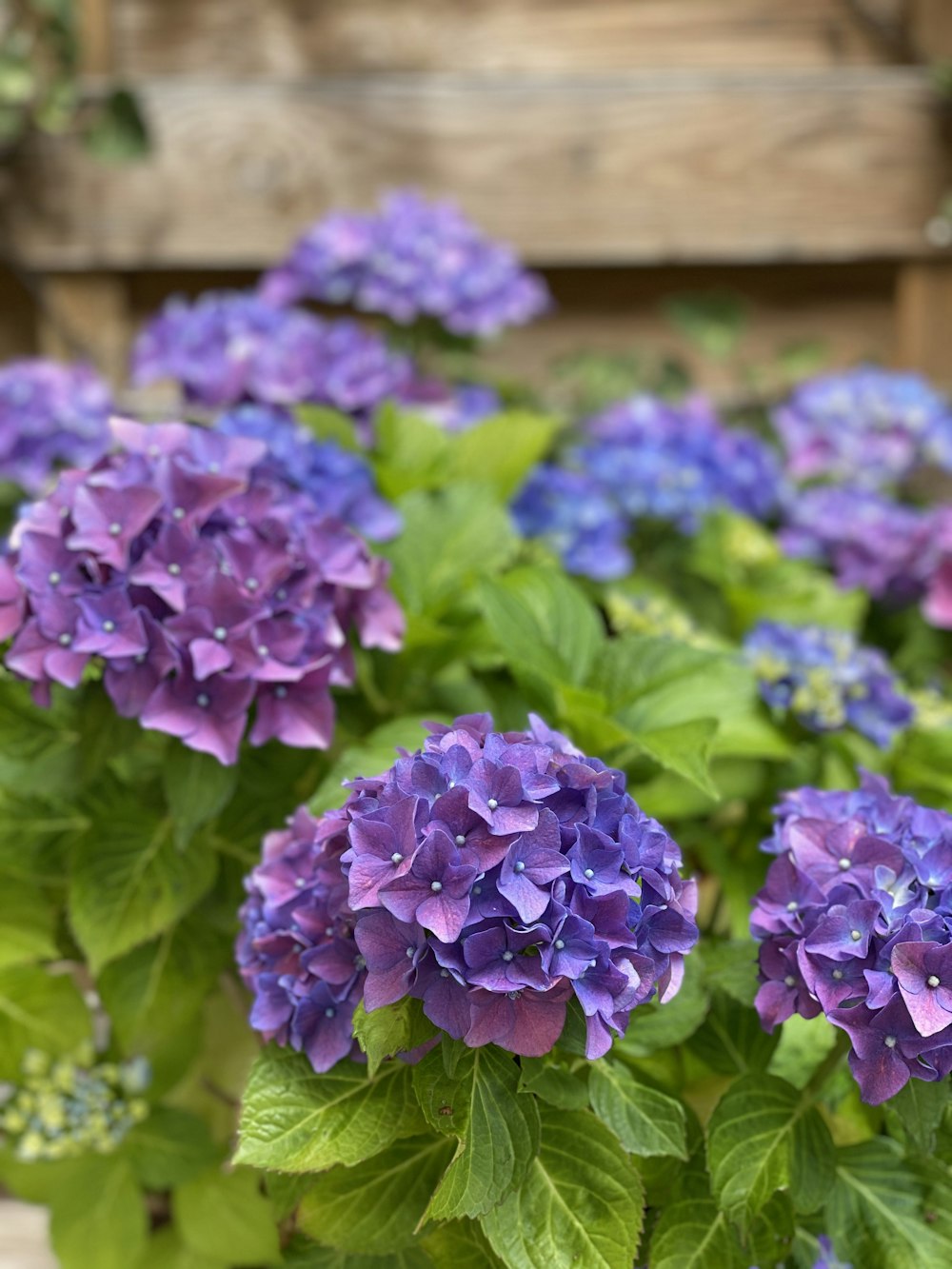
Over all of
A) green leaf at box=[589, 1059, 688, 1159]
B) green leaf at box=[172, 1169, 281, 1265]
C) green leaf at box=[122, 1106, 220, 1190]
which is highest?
green leaf at box=[589, 1059, 688, 1159]

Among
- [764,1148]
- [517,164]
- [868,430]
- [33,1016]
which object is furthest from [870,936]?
[517,164]

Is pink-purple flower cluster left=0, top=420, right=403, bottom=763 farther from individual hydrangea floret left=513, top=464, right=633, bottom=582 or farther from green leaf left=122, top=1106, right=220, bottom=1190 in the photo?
individual hydrangea floret left=513, top=464, right=633, bottom=582

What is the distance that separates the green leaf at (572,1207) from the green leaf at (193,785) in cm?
30

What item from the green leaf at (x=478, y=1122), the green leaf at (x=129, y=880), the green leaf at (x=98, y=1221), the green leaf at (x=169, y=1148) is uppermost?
the green leaf at (x=478, y=1122)

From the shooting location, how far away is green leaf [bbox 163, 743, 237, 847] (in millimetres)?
852

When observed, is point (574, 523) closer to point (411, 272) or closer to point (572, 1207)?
point (411, 272)

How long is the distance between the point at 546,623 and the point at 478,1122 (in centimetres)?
47

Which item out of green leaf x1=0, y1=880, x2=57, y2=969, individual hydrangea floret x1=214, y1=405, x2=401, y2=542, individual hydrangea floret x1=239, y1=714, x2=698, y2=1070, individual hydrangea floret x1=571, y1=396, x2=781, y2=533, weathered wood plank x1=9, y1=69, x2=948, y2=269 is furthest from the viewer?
weathered wood plank x1=9, y1=69, x2=948, y2=269

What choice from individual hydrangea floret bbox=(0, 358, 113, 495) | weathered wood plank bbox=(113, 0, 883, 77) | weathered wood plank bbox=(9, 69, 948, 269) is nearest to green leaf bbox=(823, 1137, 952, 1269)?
individual hydrangea floret bbox=(0, 358, 113, 495)

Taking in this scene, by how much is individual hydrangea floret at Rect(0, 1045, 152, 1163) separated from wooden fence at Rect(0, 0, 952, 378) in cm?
133

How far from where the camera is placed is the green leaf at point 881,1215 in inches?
28.6

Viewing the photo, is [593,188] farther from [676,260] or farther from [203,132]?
[203,132]

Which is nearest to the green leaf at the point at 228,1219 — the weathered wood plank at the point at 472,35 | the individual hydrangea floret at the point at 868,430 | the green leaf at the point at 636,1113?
the green leaf at the point at 636,1113

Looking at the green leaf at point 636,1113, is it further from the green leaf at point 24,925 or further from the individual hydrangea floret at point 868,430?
the individual hydrangea floret at point 868,430
